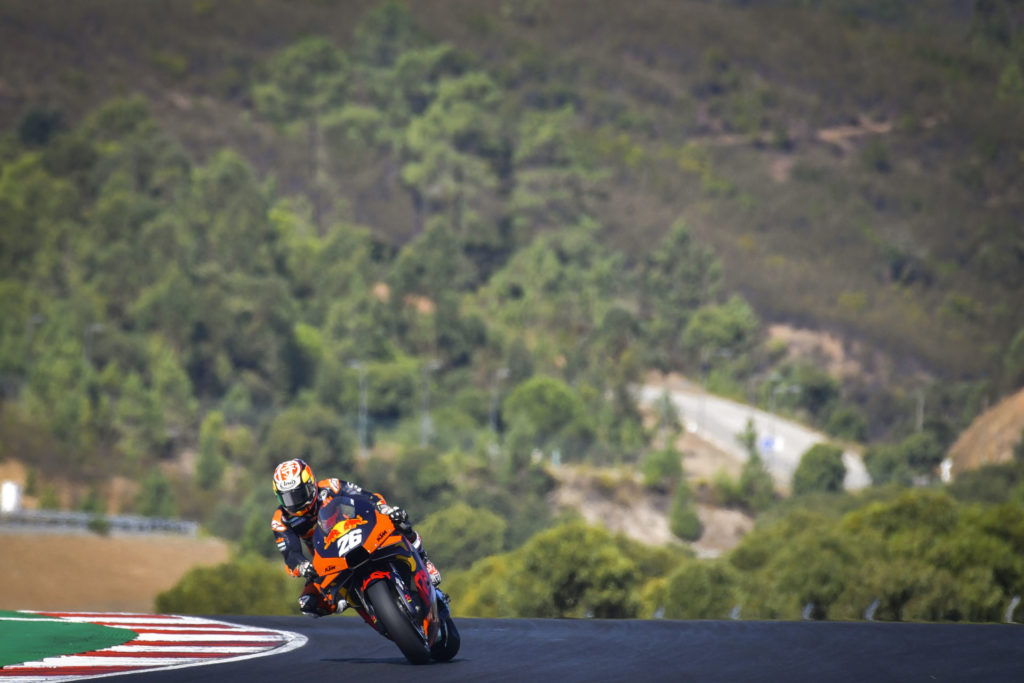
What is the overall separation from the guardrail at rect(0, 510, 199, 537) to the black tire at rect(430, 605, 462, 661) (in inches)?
2599

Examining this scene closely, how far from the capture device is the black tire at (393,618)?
610 inches

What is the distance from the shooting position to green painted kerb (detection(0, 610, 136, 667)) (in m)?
16.6

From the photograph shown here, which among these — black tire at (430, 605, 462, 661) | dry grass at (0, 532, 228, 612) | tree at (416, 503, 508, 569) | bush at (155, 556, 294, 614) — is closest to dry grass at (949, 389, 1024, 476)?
tree at (416, 503, 508, 569)

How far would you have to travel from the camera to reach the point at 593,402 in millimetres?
145875

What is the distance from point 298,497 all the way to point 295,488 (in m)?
0.11

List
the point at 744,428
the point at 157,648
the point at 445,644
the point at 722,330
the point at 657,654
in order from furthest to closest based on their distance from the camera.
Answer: the point at 722,330
the point at 744,428
the point at 157,648
the point at 657,654
the point at 445,644

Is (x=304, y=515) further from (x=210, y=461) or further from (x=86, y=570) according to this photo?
(x=210, y=461)

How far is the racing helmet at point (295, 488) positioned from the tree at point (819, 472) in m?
102

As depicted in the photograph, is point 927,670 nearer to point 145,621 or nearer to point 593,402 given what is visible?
point 145,621

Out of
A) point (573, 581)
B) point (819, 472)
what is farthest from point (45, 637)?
point (819, 472)

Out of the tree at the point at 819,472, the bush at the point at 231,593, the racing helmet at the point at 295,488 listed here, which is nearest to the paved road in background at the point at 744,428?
the tree at the point at 819,472

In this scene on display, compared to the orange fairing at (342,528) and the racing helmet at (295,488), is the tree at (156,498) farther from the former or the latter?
the orange fairing at (342,528)

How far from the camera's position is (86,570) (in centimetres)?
7719

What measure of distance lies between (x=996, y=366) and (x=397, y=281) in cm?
6676
